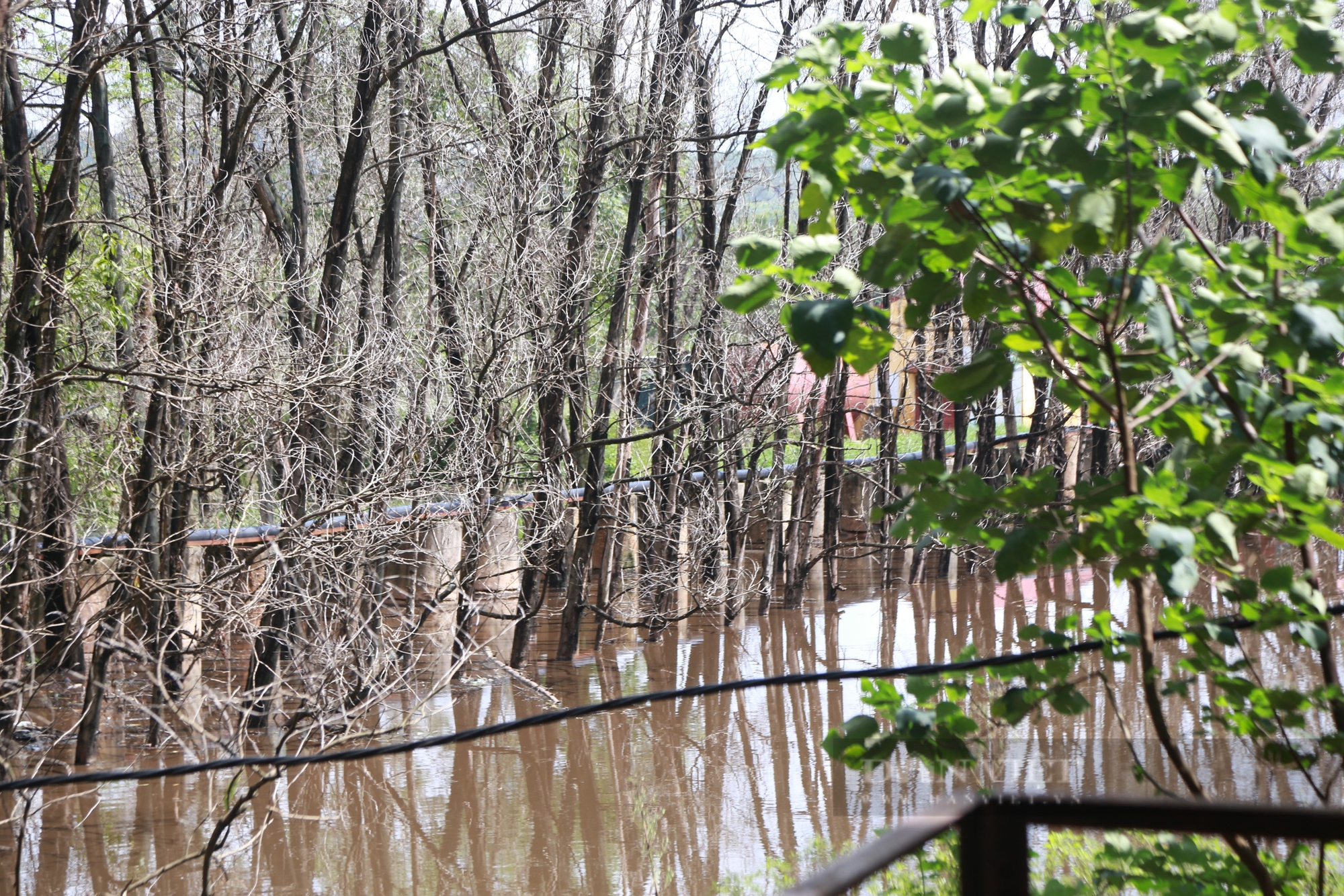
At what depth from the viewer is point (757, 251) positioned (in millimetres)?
2361

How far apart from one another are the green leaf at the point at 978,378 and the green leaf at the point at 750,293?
0.42m

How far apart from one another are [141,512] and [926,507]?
20.6ft

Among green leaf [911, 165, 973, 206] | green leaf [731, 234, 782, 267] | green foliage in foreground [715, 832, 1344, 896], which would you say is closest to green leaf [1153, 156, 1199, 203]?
green leaf [911, 165, 973, 206]

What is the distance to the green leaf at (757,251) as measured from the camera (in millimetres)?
2348

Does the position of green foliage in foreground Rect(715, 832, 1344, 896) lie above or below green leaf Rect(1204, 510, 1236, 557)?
below

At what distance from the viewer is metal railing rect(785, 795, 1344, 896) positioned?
1.23 meters

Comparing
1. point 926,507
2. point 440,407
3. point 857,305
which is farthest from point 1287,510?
point 440,407

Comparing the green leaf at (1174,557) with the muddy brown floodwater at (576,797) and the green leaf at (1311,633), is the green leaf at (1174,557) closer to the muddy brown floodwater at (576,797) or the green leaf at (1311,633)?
the green leaf at (1311,633)

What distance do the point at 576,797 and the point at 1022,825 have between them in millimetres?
7158

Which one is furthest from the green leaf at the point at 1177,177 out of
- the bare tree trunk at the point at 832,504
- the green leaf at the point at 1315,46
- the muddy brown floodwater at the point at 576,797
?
the bare tree trunk at the point at 832,504

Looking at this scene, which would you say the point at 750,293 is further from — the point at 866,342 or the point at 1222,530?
the point at 1222,530

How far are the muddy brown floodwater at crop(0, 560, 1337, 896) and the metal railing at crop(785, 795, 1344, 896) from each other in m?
4.72

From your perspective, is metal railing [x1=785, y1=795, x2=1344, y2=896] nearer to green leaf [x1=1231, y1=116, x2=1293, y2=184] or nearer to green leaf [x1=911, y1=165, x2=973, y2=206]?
green leaf [x1=911, y1=165, x2=973, y2=206]

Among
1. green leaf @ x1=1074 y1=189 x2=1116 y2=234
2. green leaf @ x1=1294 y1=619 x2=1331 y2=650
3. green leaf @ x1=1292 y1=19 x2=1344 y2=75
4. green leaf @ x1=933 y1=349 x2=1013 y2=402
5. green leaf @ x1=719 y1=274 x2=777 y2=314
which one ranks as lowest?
green leaf @ x1=1294 y1=619 x2=1331 y2=650
